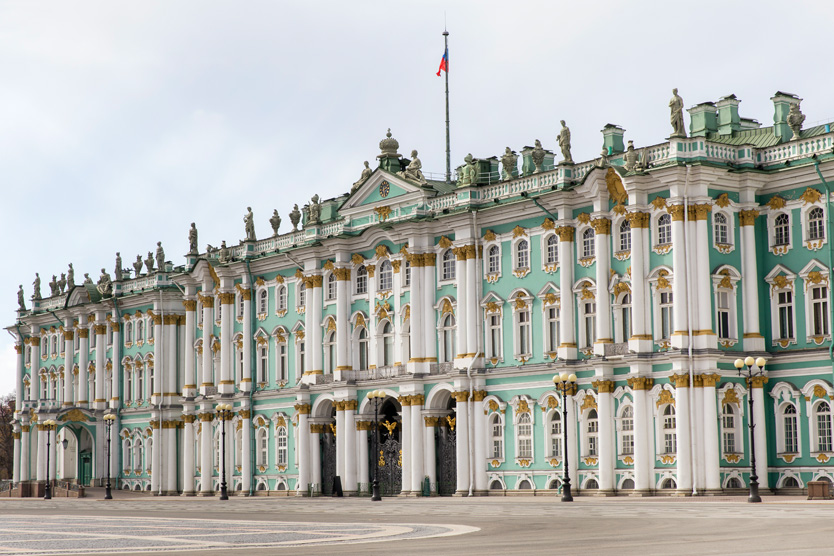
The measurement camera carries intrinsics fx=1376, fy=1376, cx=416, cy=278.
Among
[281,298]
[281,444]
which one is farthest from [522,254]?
[281,444]

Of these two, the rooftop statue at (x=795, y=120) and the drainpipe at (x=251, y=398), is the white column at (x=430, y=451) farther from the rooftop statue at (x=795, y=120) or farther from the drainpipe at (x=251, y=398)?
the rooftop statue at (x=795, y=120)

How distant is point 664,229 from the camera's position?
2200 inches

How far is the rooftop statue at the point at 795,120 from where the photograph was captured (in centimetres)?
5522

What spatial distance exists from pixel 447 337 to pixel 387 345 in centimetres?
491

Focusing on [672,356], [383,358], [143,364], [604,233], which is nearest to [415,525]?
[672,356]

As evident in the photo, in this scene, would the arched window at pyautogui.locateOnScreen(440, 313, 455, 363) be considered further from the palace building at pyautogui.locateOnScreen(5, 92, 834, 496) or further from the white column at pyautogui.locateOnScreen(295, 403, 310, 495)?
the white column at pyautogui.locateOnScreen(295, 403, 310, 495)

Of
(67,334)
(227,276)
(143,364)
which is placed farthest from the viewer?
(67,334)

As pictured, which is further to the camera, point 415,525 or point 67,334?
point 67,334

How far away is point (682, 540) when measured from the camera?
23859 millimetres

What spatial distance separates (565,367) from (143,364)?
4035 cm

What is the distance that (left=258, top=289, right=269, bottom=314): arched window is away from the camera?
78.8 metres

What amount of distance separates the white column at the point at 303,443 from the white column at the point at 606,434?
2118cm

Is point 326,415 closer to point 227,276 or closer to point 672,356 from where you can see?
point 227,276

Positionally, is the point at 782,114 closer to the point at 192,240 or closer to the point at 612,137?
the point at 612,137
